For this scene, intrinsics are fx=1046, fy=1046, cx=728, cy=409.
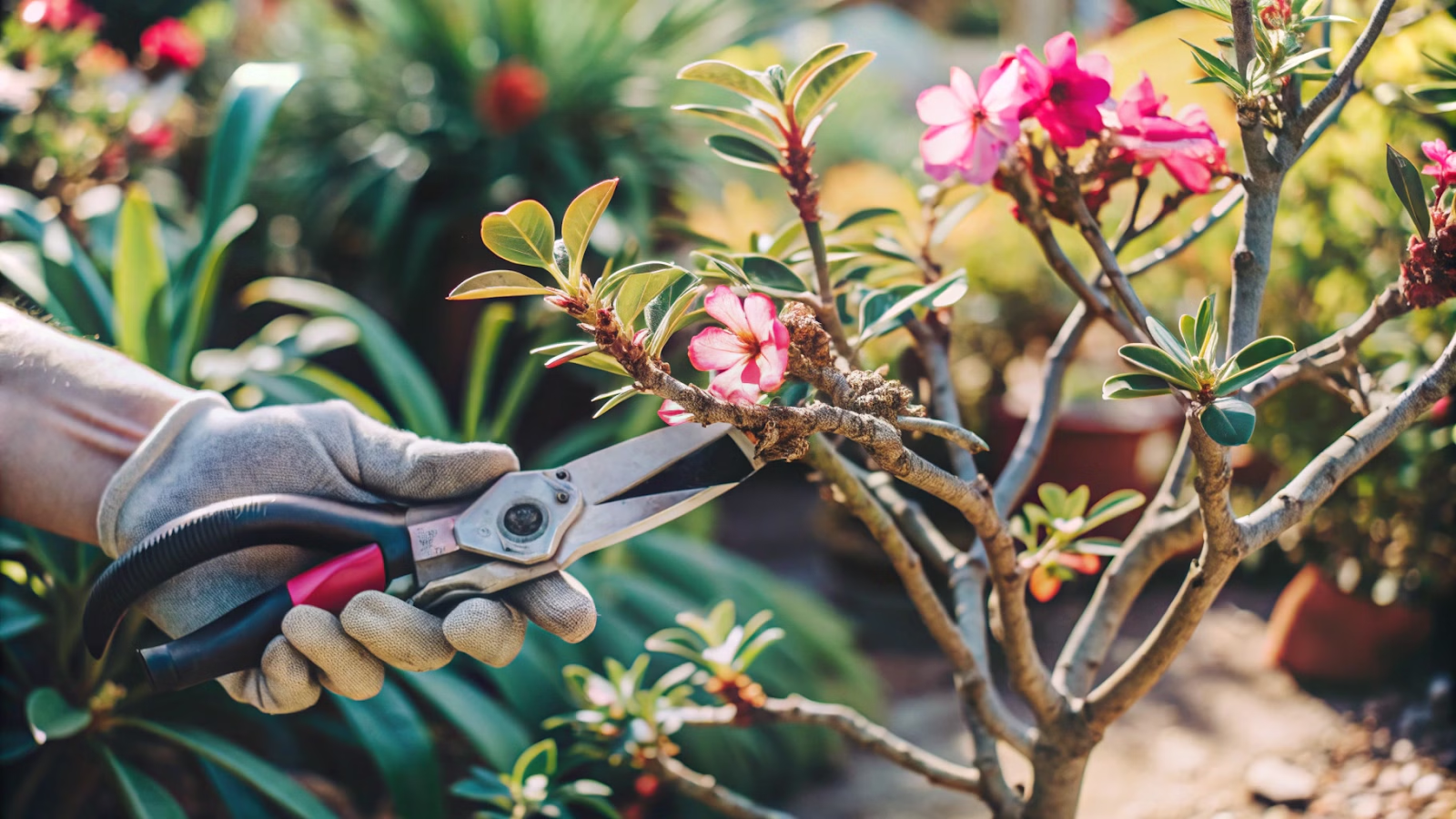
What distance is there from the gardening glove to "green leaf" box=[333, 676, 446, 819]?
17.7 inches

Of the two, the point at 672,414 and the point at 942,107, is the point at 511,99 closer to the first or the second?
the point at 942,107

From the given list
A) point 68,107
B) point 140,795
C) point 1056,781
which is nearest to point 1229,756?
point 1056,781

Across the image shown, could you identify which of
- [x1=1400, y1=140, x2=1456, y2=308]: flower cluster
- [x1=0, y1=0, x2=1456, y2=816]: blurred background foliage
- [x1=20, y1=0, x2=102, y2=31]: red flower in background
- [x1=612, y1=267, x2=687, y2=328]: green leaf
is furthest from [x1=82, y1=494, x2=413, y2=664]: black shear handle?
[x1=20, y1=0, x2=102, y2=31]: red flower in background

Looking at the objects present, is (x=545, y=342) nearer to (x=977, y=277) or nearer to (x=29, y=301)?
(x=29, y=301)

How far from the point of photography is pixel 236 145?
1923 millimetres

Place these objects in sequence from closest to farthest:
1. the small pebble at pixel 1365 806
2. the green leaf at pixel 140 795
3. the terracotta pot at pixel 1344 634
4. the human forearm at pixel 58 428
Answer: the human forearm at pixel 58 428 < the green leaf at pixel 140 795 < the small pebble at pixel 1365 806 < the terracotta pot at pixel 1344 634

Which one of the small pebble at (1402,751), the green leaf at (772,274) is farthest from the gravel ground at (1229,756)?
the green leaf at (772,274)

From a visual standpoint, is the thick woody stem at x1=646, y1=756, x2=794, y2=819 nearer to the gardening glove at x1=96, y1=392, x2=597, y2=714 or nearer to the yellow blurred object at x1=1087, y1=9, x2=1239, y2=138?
the gardening glove at x1=96, y1=392, x2=597, y2=714

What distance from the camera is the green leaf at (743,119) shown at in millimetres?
971

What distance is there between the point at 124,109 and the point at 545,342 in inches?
42.9

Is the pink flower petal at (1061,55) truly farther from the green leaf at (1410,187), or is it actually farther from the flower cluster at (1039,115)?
the green leaf at (1410,187)

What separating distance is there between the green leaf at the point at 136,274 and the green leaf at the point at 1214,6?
1613mm

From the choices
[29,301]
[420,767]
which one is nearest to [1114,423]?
[420,767]

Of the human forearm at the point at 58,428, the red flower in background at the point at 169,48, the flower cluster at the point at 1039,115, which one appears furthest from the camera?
the red flower in background at the point at 169,48
